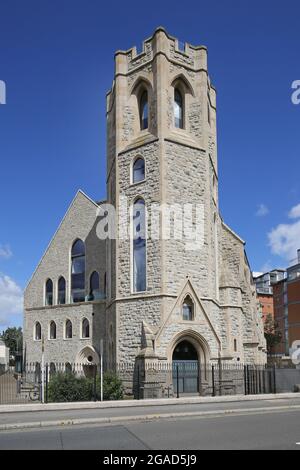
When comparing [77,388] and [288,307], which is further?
[288,307]

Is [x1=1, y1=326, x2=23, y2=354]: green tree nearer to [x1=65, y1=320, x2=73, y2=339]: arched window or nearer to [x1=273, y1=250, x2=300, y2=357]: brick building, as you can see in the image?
[x1=273, y1=250, x2=300, y2=357]: brick building

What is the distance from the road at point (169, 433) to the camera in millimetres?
10844

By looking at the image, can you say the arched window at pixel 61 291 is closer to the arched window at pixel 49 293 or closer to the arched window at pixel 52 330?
the arched window at pixel 49 293

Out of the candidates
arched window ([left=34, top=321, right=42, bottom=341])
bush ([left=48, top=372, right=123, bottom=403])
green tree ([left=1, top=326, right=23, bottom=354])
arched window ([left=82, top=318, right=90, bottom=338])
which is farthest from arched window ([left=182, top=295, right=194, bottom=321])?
green tree ([left=1, top=326, right=23, bottom=354])

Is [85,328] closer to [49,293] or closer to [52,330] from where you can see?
[52,330]

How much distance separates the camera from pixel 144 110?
31.0m

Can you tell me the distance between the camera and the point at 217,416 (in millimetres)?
16719

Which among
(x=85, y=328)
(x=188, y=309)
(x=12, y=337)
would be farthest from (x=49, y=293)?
(x=12, y=337)

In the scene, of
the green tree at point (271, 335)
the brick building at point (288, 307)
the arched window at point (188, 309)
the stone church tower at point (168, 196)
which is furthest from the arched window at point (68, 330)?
the brick building at point (288, 307)

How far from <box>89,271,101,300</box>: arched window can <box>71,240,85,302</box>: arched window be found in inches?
37.8

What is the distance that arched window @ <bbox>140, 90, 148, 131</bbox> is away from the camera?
30.8 metres

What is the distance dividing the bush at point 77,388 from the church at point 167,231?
5.05 ft

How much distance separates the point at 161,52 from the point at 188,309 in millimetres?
13946

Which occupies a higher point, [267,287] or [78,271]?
[267,287]
